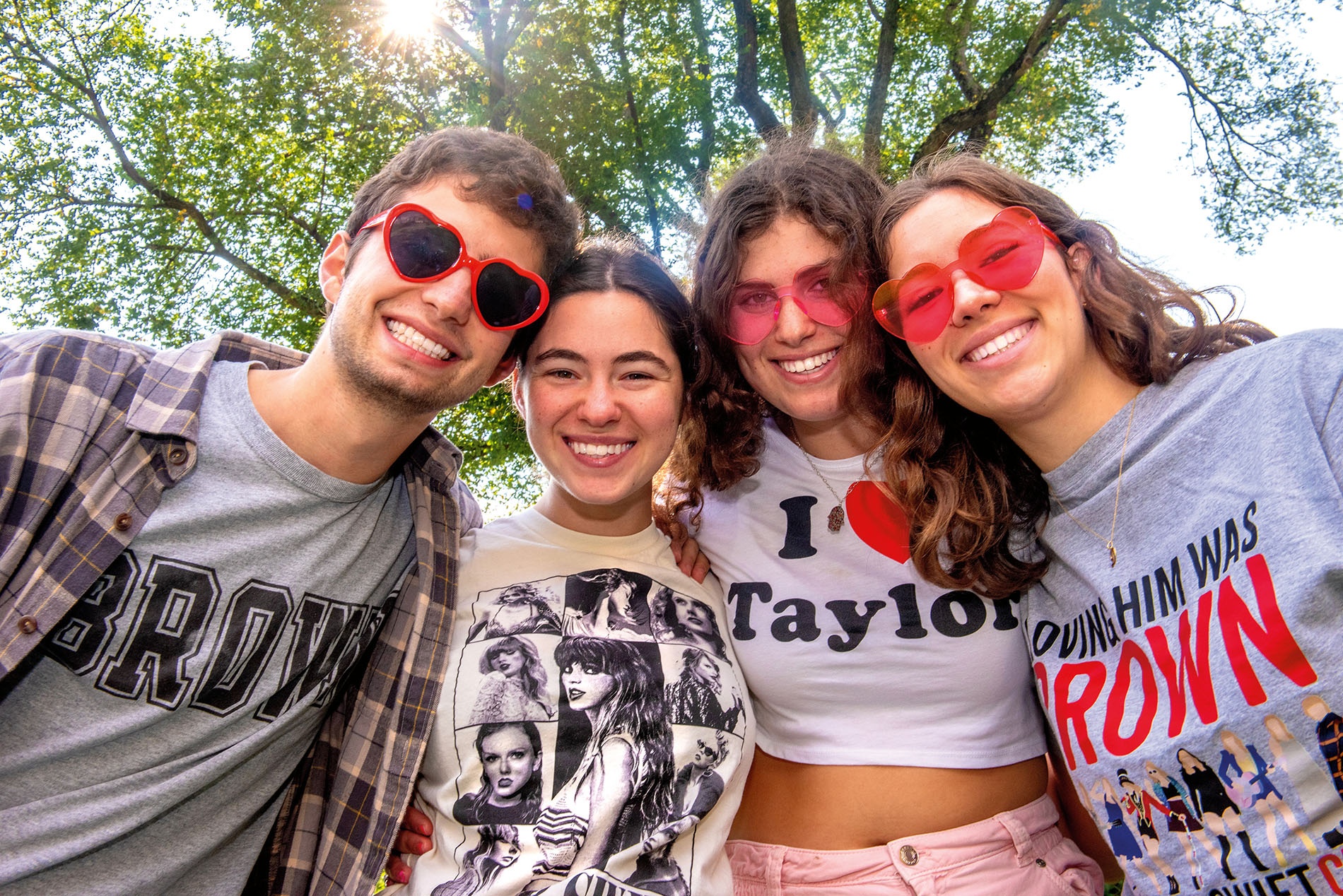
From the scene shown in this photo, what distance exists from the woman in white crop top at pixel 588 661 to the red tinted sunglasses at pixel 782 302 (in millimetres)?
257

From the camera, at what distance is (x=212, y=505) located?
228cm

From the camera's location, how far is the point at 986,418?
2826 mm

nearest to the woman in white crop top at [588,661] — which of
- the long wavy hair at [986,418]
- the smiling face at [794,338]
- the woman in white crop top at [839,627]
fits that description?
the woman in white crop top at [839,627]

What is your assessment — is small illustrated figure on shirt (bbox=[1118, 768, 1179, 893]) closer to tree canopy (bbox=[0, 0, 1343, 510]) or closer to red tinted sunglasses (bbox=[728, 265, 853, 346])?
red tinted sunglasses (bbox=[728, 265, 853, 346])

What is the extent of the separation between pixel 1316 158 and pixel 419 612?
14.0m

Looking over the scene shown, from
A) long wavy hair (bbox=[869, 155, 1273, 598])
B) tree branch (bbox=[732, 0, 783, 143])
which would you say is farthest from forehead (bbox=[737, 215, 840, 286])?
tree branch (bbox=[732, 0, 783, 143])

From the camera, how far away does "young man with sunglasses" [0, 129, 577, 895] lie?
211cm

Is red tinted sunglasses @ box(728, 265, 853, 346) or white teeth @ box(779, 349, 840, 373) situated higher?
red tinted sunglasses @ box(728, 265, 853, 346)

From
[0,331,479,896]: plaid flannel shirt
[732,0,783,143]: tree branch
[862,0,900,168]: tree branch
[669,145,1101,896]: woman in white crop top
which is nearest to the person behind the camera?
[0,331,479,896]: plaid flannel shirt

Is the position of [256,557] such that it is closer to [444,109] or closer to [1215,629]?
[1215,629]

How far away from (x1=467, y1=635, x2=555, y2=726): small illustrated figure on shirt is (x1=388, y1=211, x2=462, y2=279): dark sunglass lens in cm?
120

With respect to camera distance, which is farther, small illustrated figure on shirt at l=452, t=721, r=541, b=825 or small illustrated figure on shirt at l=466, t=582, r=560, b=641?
small illustrated figure on shirt at l=466, t=582, r=560, b=641

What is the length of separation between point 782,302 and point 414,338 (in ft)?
4.08

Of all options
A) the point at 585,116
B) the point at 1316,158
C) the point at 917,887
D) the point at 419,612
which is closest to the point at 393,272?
the point at 419,612
